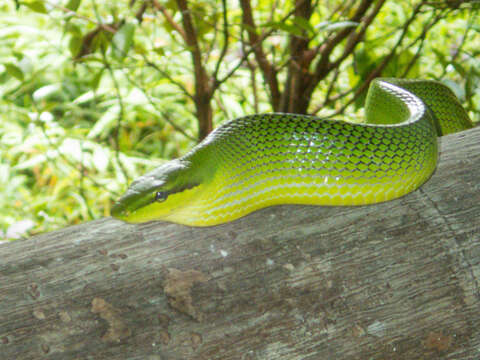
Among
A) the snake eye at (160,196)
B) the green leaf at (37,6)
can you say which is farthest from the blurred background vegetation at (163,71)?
the snake eye at (160,196)

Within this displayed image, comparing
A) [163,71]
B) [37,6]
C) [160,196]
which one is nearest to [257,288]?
[160,196]

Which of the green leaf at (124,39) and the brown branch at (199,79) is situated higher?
the green leaf at (124,39)

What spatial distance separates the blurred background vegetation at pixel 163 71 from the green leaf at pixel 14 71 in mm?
11

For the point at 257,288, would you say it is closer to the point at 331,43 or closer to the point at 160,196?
the point at 160,196

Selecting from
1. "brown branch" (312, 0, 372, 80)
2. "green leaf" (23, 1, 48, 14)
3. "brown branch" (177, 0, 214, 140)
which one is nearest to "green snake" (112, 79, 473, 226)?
"brown branch" (177, 0, 214, 140)

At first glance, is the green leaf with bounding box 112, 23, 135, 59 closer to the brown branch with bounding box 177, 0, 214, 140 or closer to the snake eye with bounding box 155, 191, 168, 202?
the brown branch with bounding box 177, 0, 214, 140

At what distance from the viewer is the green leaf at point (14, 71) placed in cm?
255

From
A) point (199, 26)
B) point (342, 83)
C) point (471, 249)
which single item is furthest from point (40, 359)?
point (342, 83)

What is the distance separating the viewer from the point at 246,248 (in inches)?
60.0

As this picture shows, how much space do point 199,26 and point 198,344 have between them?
83.3 inches

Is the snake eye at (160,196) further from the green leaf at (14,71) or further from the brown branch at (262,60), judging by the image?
the brown branch at (262,60)

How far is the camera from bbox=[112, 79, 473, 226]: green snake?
5.39ft

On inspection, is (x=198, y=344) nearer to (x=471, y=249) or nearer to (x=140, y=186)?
(x=140, y=186)

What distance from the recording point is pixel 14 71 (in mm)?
2572
